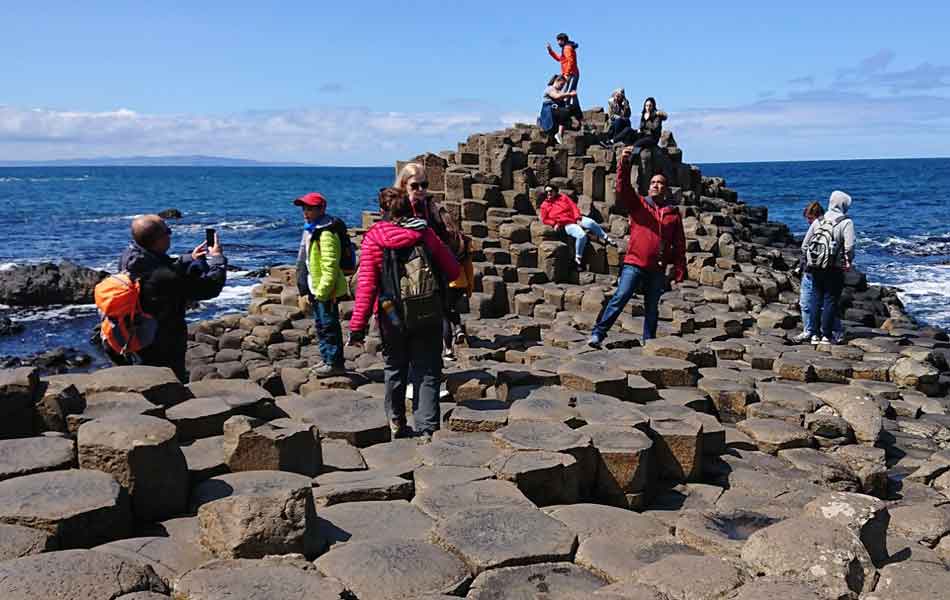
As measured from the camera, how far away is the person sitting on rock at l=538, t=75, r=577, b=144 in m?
22.0

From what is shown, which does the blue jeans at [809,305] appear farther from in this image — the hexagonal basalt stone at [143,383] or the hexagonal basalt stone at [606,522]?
the hexagonal basalt stone at [143,383]

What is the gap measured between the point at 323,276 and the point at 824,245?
20.8ft

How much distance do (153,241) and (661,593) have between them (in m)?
4.40

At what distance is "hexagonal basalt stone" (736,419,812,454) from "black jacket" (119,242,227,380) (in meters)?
4.55

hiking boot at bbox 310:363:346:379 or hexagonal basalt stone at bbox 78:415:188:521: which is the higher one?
hexagonal basalt stone at bbox 78:415:188:521

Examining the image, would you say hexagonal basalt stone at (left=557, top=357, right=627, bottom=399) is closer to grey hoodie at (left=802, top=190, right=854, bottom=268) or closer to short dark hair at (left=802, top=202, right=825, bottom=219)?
grey hoodie at (left=802, top=190, right=854, bottom=268)

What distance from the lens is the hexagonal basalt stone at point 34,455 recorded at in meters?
4.64

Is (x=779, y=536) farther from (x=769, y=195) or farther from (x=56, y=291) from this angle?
(x=769, y=195)

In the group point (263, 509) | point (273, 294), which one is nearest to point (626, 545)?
point (263, 509)

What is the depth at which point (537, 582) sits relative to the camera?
406cm

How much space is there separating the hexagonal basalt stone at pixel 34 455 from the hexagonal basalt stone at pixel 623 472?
128 inches

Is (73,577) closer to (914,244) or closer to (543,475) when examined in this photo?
(543,475)

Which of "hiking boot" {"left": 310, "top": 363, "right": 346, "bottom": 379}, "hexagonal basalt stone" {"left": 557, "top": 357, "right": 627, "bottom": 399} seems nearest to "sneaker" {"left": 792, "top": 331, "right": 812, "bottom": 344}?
"hexagonal basalt stone" {"left": 557, "top": 357, "right": 627, "bottom": 399}

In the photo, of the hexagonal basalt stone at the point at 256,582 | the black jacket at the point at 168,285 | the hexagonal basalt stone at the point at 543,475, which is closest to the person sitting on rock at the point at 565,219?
the black jacket at the point at 168,285
